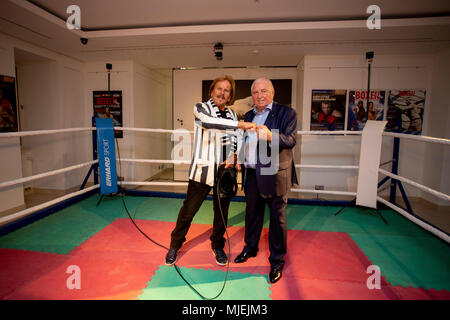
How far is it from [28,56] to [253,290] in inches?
203

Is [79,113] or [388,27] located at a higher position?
[388,27]

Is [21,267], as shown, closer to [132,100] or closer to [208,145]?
[208,145]

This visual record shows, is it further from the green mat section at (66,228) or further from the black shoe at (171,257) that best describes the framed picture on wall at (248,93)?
the black shoe at (171,257)

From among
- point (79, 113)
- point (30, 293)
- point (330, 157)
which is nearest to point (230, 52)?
point (330, 157)

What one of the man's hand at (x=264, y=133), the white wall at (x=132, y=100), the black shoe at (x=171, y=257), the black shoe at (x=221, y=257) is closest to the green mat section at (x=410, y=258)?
the black shoe at (x=221, y=257)

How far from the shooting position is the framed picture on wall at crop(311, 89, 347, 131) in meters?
4.61

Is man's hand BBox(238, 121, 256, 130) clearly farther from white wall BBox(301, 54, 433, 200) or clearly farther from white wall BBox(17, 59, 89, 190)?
white wall BBox(17, 59, 89, 190)

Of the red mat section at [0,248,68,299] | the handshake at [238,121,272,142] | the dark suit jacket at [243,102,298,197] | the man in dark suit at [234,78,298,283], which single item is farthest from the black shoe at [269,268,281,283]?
the red mat section at [0,248,68,299]

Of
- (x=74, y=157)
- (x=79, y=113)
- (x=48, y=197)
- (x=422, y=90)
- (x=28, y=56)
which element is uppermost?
(x=28, y=56)

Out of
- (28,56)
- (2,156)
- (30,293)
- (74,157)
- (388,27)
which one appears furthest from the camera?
(74,157)

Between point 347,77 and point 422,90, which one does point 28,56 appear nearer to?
point 347,77

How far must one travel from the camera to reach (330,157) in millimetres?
4746
